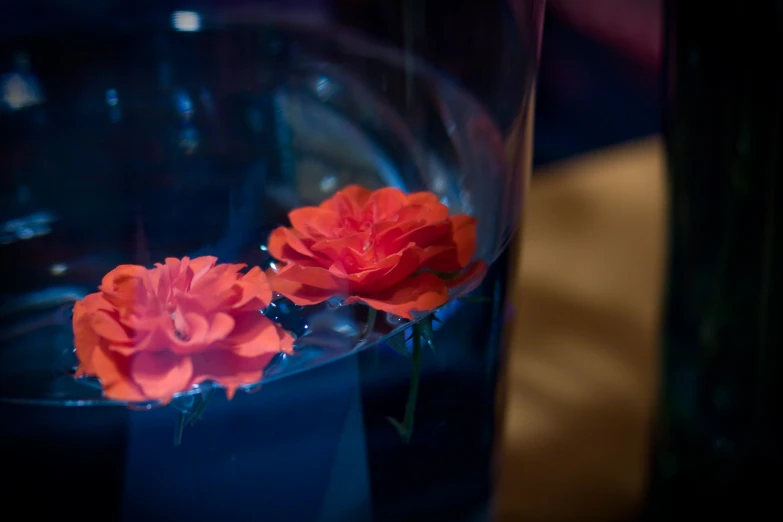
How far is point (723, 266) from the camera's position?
0.37m

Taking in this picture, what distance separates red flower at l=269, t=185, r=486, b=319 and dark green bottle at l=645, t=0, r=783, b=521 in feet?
0.54

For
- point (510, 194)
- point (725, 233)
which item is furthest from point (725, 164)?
point (510, 194)

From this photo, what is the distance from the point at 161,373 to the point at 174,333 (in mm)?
11

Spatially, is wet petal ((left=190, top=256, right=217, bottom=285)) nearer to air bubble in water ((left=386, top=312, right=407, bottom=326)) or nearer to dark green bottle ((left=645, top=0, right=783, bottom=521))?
air bubble in water ((left=386, top=312, right=407, bottom=326))

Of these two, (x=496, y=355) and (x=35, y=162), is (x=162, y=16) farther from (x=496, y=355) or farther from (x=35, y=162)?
(x=496, y=355)

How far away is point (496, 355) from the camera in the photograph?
27cm

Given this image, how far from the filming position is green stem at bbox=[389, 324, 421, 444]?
232 mm

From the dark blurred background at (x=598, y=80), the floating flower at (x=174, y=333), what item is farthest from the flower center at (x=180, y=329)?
the dark blurred background at (x=598, y=80)

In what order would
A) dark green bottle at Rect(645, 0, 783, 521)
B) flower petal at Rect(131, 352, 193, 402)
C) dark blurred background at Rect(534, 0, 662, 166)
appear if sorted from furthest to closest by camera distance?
dark blurred background at Rect(534, 0, 662, 166) < dark green bottle at Rect(645, 0, 783, 521) < flower petal at Rect(131, 352, 193, 402)

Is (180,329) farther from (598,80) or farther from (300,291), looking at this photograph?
(598,80)

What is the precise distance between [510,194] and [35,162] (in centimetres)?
25

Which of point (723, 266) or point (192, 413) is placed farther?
point (723, 266)

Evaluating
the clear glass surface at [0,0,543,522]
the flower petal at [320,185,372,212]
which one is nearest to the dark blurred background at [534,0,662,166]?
the clear glass surface at [0,0,543,522]

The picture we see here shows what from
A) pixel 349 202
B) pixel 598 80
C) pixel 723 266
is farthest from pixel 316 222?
pixel 598 80
